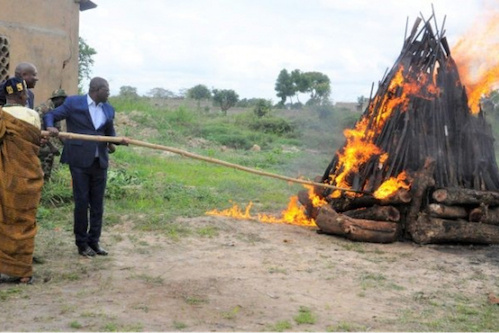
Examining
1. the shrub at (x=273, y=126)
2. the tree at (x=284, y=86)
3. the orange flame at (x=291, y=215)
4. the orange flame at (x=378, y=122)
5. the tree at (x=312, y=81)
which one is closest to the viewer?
the orange flame at (x=378, y=122)

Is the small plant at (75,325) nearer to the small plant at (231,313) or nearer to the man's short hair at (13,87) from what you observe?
the small plant at (231,313)

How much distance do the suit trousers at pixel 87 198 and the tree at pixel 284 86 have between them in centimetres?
4473

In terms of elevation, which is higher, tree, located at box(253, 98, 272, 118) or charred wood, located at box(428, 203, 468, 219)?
tree, located at box(253, 98, 272, 118)

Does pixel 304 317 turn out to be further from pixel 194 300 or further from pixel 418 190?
pixel 418 190

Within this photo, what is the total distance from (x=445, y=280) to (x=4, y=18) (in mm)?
8576

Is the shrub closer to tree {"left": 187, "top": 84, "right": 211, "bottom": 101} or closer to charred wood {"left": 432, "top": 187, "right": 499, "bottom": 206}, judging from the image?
tree {"left": 187, "top": 84, "right": 211, "bottom": 101}

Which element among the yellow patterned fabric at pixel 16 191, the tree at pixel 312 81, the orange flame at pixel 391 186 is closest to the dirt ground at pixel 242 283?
the yellow patterned fabric at pixel 16 191

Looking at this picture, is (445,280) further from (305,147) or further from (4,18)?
(305,147)

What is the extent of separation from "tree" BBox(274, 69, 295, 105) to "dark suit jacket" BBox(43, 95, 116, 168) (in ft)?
147

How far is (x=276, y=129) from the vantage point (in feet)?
103

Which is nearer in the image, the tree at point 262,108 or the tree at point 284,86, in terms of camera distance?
the tree at point 262,108

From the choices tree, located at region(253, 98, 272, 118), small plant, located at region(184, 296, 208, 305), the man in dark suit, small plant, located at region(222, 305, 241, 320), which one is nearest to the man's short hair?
the man in dark suit

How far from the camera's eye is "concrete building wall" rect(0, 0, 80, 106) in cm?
1065

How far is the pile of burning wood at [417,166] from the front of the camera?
26.7ft
